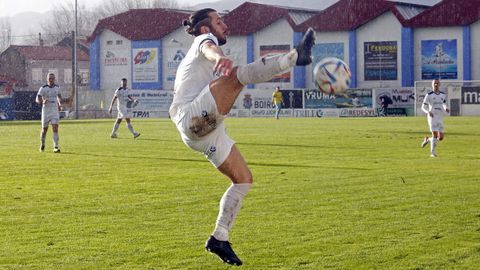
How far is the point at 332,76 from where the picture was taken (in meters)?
9.98

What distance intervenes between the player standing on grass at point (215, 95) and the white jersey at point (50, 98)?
73.3 ft

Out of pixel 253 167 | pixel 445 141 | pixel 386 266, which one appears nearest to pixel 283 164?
pixel 253 167

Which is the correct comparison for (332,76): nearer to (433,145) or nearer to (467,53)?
(433,145)

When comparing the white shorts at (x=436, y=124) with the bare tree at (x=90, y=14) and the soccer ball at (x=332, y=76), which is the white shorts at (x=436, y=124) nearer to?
the soccer ball at (x=332, y=76)

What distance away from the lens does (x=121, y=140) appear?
4003 centimetres

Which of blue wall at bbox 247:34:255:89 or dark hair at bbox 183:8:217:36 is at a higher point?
blue wall at bbox 247:34:255:89

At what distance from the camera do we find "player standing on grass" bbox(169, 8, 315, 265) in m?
9.39

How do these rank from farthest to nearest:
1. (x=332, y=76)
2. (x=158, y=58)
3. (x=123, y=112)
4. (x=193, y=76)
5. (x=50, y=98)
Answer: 1. (x=158, y=58)
2. (x=123, y=112)
3. (x=50, y=98)
4. (x=193, y=76)
5. (x=332, y=76)

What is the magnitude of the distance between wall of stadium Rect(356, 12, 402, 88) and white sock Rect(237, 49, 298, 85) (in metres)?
69.2

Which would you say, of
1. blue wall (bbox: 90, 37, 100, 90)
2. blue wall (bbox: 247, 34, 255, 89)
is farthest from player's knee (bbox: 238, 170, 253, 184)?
blue wall (bbox: 90, 37, 100, 90)

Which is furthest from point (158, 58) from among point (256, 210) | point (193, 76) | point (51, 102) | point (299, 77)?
point (193, 76)

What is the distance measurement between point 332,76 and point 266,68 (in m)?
0.92

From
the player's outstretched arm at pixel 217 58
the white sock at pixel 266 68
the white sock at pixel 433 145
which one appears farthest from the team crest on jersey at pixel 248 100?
the white sock at pixel 266 68

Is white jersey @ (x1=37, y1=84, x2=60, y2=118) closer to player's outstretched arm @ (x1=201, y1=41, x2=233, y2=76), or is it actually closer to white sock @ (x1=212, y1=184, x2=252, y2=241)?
white sock @ (x1=212, y1=184, x2=252, y2=241)
